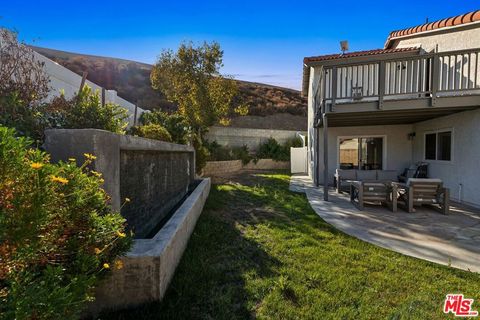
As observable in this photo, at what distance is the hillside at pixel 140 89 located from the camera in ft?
102

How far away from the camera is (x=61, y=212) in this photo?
67.3 inches

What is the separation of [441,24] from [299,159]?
1042cm

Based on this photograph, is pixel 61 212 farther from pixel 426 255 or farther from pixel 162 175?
pixel 426 255

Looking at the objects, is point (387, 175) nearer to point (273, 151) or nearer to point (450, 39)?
point (450, 39)

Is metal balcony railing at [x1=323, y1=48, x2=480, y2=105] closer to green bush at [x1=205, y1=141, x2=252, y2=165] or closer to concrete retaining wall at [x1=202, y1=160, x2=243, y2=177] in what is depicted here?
concrete retaining wall at [x1=202, y1=160, x2=243, y2=177]

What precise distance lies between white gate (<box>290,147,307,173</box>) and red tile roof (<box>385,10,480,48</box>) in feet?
26.3

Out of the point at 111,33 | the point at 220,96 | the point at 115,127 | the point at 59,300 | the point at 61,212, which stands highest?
the point at 111,33

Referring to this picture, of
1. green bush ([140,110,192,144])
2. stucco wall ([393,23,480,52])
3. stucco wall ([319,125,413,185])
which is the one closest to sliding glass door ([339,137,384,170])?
stucco wall ([319,125,413,185])

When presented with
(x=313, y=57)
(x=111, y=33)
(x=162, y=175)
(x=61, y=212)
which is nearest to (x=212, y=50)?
(x=111, y=33)

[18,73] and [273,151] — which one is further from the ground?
[18,73]

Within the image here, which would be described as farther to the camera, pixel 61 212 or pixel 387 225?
pixel 387 225

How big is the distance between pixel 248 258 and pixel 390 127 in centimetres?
995

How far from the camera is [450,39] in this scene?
9.21 meters

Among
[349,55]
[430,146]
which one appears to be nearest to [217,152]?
[349,55]
